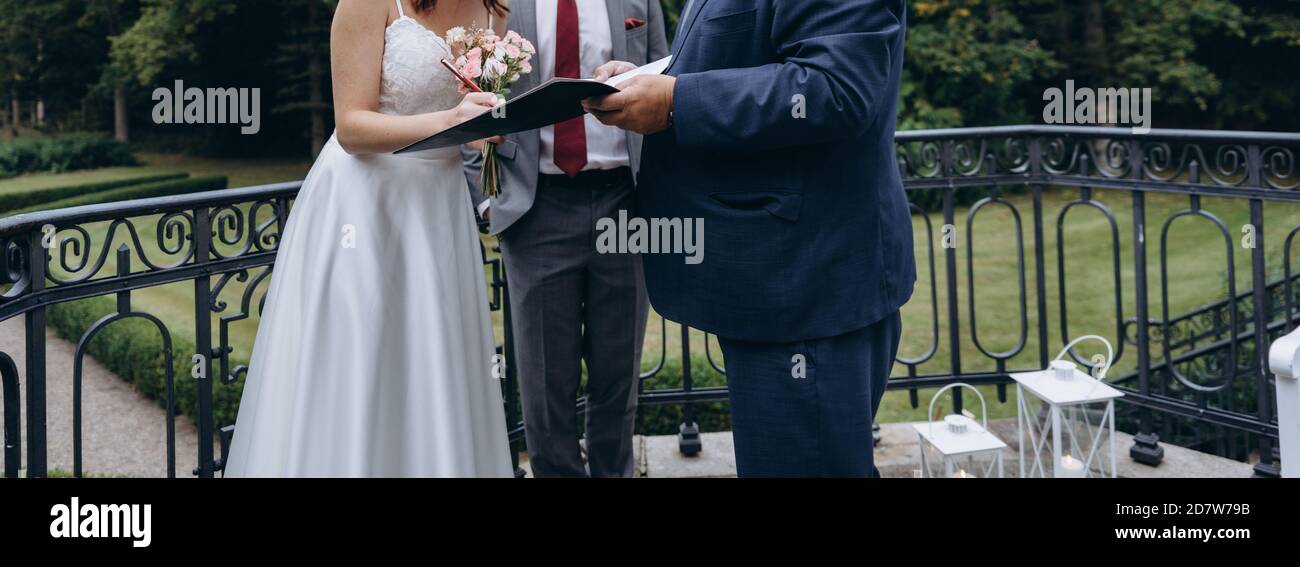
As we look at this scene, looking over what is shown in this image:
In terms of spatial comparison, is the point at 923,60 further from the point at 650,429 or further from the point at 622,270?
the point at 622,270

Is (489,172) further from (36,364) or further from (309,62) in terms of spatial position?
(309,62)

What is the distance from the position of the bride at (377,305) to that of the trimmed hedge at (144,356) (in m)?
6.14

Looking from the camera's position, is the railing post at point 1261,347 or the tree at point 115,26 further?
the tree at point 115,26

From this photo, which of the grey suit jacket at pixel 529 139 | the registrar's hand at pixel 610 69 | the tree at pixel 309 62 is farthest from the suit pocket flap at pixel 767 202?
the tree at pixel 309 62

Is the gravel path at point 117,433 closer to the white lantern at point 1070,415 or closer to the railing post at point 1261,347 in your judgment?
the white lantern at point 1070,415

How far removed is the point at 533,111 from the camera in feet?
6.56

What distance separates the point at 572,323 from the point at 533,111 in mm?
1015

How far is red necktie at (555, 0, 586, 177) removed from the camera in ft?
9.07

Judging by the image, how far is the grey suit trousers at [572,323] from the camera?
2.83 meters

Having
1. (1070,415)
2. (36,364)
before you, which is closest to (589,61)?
(36,364)

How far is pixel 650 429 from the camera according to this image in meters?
7.09

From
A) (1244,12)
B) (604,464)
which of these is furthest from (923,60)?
(604,464)

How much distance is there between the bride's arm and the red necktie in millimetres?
469
